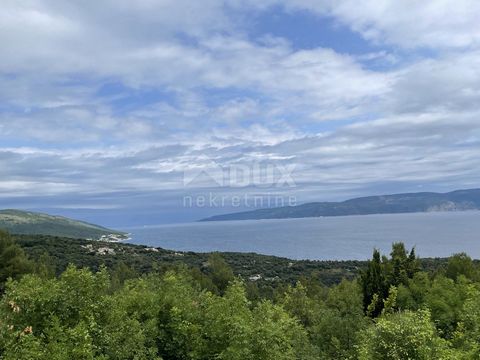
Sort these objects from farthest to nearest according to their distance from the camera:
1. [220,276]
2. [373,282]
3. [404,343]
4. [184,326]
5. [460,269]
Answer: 1. [220,276]
2. [460,269]
3. [373,282]
4. [184,326]
5. [404,343]

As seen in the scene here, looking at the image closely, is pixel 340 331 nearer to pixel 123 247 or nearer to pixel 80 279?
pixel 80 279

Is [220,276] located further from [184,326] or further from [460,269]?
[184,326]

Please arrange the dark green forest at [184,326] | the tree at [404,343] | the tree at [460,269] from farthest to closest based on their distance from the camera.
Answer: the tree at [460,269], the dark green forest at [184,326], the tree at [404,343]

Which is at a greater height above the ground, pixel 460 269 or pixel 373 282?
pixel 460 269

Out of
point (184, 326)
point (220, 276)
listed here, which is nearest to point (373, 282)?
point (220, 276)

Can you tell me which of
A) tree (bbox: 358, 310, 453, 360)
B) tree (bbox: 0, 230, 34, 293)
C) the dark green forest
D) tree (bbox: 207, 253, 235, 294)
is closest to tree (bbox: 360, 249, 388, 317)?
the dark green forest

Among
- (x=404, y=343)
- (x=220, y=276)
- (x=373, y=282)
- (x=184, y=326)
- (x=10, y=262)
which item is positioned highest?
(x=404, y=343)

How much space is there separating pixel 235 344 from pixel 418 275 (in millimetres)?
37305

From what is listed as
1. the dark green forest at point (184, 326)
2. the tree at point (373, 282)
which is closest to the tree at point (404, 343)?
the dark green forest at point (184, 326)

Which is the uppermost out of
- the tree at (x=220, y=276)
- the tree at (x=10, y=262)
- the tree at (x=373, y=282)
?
the tree at (x=10, y=262)

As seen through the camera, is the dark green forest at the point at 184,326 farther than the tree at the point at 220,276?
No

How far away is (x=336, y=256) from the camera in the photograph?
195 metres

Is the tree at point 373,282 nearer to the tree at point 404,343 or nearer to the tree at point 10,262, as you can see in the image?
the tree at point 404,343

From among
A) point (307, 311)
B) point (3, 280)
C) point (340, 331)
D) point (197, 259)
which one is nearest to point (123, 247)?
point (197, 259)
